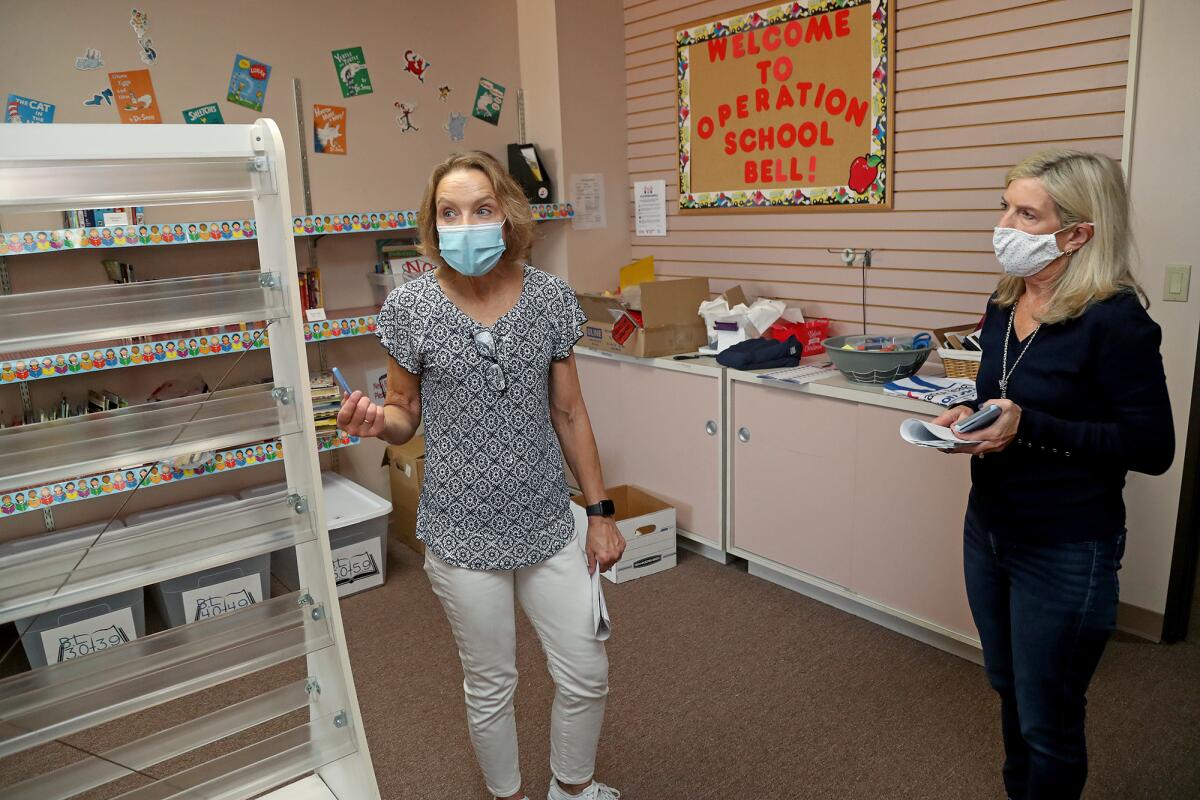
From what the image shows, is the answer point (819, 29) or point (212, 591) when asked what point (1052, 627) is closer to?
point (819, 29)

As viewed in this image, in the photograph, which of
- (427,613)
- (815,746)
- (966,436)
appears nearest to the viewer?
(966,436)

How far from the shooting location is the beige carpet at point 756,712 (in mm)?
2447

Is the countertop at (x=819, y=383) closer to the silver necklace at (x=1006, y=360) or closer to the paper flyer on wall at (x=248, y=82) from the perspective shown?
the silver necklace at (x=1006, y=360)

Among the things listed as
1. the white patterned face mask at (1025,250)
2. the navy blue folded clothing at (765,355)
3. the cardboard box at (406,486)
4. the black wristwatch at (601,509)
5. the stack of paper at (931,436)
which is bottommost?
the cardboard box at (406,486)

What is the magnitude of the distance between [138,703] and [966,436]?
150 cm

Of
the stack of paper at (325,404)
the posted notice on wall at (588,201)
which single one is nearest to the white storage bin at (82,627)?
the stack of paper at (325,404)

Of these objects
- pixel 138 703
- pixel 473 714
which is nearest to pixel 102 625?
pixel 473 714

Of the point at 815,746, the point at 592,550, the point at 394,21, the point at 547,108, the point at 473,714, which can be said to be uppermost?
the point at 394,21

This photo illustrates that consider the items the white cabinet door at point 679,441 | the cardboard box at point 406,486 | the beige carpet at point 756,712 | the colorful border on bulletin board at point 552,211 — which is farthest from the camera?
the colorful border on bulletin board at point 552,211

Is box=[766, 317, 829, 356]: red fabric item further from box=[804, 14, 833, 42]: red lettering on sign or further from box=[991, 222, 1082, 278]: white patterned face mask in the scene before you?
box=[991, 222, 1082, 278]: white patterned face mask

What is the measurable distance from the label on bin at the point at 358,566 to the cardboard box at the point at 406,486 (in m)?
0.26

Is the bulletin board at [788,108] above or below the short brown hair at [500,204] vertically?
above

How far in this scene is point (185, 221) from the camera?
12.5 ft

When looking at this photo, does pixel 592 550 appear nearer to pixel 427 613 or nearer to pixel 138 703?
pixel 138 703
